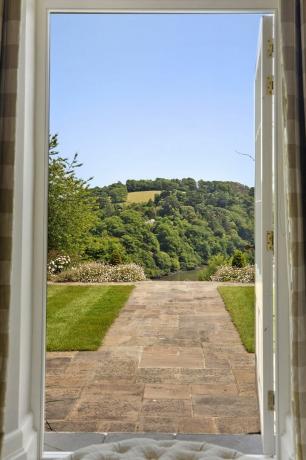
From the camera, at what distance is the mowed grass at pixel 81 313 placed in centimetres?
489

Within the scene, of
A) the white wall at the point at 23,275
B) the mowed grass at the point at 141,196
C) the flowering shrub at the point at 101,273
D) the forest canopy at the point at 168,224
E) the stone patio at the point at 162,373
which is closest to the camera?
the white wall at the point at 23,275

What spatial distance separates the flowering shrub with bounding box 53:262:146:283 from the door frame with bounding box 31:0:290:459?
11.0 ft

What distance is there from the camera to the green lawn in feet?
16.1

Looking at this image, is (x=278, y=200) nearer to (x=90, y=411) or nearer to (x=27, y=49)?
(x=27, y=49)

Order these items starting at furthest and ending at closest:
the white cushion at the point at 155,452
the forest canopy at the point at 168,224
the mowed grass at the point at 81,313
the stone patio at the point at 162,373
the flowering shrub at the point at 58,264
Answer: the forest canopy at the point at 168,224 < the flowering shrub at the point at 58,264 < the mowed grass at the point at 81,313 < the stone patio at the point at 162,373 < the white cushion at the point at 155,452

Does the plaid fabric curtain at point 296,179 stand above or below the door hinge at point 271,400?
above

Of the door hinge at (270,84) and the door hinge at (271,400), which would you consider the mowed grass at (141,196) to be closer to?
the door hinge at (270,84)

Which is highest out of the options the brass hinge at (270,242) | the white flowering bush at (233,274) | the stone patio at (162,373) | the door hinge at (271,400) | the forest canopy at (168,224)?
the forest canopy at (168,224)

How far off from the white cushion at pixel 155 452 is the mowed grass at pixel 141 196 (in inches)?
160

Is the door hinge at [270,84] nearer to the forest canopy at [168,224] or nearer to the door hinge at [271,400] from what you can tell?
the door hinge at [271,400]

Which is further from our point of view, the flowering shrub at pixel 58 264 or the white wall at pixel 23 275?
the flowering shrub at pixel 58 264

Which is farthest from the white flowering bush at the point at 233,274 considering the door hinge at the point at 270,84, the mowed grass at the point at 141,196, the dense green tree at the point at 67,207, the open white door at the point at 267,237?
the door hinge at the point at 270,84

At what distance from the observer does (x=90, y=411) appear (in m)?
3.32

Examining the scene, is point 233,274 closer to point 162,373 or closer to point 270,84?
point 162,373
